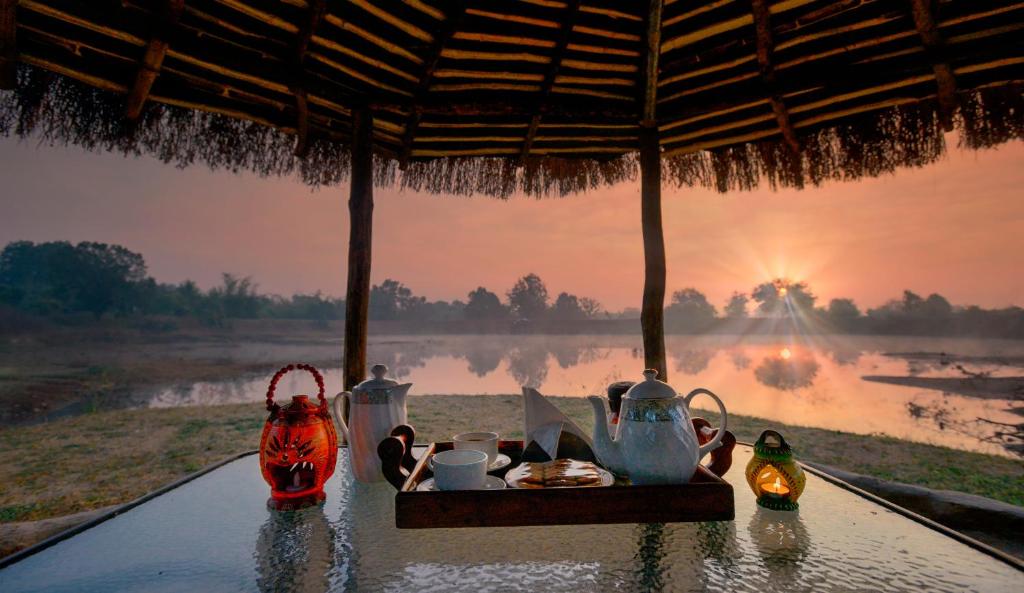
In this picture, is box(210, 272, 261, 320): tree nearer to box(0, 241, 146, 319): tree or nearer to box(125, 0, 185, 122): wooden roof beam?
box(0, 241, 146, 319): tree

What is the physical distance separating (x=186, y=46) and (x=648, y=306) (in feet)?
10.2

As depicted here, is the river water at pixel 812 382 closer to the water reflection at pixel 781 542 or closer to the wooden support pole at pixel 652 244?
the wooden support pole at pixel 652 244

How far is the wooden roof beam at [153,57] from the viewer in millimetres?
2316

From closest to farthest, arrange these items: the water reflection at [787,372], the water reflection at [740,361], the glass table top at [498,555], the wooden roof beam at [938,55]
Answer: the glass table top at [498,555] → the wooden roof beam at [938,55] → the water reflection at [787,372] → the water reflection at [740,361]

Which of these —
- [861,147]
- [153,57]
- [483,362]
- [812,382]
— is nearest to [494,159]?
[153,57]

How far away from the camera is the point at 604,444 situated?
117 cm

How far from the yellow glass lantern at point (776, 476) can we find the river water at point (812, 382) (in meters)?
7.37

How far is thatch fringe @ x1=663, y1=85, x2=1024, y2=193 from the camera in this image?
9.36 feet

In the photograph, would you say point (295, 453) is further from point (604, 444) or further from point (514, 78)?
point (514, 78)

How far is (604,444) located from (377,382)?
2.25 ft

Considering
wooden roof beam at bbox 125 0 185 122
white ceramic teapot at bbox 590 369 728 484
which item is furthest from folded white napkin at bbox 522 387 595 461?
Result: wooden roof beam at bbox 125 0 185 122

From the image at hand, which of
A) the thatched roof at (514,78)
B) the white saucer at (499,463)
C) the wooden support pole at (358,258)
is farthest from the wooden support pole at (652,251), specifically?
the white saucer at (499,463)

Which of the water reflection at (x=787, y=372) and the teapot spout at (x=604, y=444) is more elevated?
the teapot spout at (x=604, y=444)

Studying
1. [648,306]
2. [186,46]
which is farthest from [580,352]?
[186,46]
